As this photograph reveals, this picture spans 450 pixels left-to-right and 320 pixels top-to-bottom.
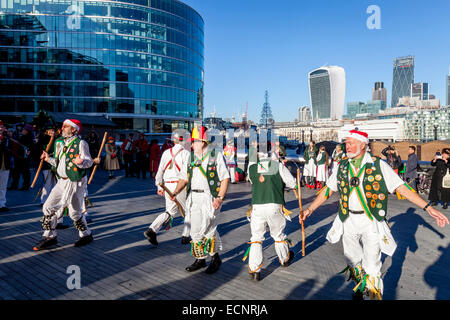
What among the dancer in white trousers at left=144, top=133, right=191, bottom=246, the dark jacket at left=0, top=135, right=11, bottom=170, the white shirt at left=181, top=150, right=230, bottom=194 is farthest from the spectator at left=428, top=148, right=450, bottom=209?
the dark jacket at left=0, top=135, right=11, bottom=170

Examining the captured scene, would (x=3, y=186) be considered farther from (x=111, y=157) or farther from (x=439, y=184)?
(x=439, y=184)

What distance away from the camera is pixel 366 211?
374 centimetres

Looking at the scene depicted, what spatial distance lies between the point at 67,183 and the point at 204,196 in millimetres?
2515

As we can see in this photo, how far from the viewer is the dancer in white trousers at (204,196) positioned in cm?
483

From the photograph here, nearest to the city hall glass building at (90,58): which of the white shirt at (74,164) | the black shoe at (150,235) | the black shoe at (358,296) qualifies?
the white shirt at (74,164)

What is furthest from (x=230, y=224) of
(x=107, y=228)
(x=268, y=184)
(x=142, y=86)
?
(x=142, y=86)

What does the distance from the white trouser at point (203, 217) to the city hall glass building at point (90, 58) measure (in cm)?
6236

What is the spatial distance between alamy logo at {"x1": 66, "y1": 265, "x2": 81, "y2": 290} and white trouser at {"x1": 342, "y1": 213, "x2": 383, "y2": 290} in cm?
343

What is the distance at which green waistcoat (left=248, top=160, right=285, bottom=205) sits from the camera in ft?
15.1

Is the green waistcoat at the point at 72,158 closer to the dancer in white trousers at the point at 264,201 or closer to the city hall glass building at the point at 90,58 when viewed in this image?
the dancer in white trousers at the point at 264,201

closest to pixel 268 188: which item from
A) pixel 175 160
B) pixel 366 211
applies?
pixel 366 211

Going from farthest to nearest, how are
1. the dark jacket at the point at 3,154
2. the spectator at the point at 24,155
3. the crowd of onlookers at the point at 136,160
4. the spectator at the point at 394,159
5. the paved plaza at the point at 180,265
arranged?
the spectator at the point at 394,159, the spectator at the point at 24,155, the crowd of onlookers at the point at 136,160, the dark jacket at the point at 3,154, the paved plaza at the point at 180,265

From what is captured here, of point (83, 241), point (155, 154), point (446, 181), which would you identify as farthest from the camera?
point (155, 154)

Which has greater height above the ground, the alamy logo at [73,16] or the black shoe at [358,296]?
the alamy logo at [73,16]
